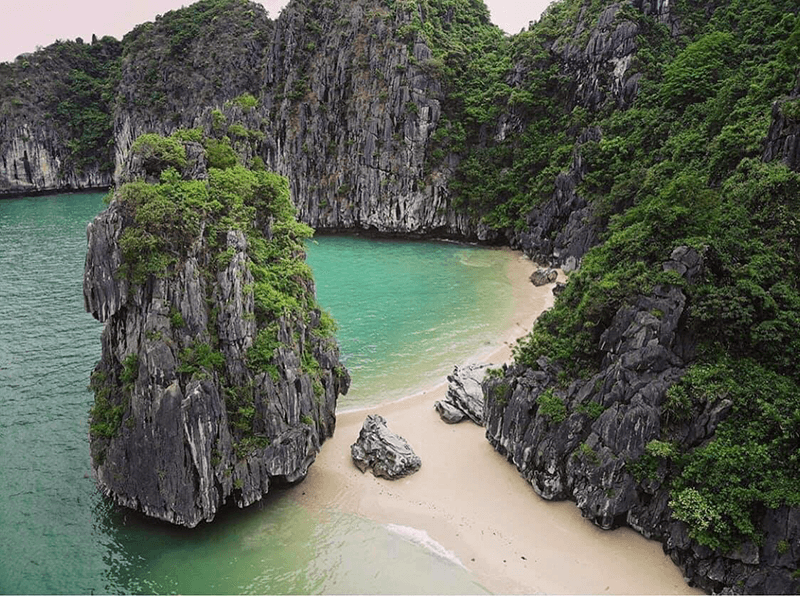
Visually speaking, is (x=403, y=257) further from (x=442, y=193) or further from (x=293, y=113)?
(x=293, y=113)

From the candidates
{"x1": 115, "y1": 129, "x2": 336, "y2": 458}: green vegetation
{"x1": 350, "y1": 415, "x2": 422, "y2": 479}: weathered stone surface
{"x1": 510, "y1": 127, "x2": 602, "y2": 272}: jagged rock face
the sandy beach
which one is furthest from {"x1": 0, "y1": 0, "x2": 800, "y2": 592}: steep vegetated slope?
{"x1": 350, "y1": 415, "x2": 422, "y2": 479}: weathered stone surface

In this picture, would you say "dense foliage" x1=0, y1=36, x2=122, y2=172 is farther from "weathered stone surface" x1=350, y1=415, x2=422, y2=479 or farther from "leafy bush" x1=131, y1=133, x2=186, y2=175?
"weathered stone surface" x1=350, y1=415, x2=422, y2=479

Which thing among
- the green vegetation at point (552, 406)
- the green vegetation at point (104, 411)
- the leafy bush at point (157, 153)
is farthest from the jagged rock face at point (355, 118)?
the green vegetation at point (104, 411)

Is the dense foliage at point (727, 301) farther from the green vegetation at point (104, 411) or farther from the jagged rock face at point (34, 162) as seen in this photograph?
the jagged rock face at point (34, 162)

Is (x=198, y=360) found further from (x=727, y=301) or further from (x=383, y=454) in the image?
(x=727, y=301)

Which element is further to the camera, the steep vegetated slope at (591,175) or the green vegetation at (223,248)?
the green vegetation at (223,248)

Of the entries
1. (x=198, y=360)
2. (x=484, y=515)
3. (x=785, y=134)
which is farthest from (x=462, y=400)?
(x=785, y=134)
